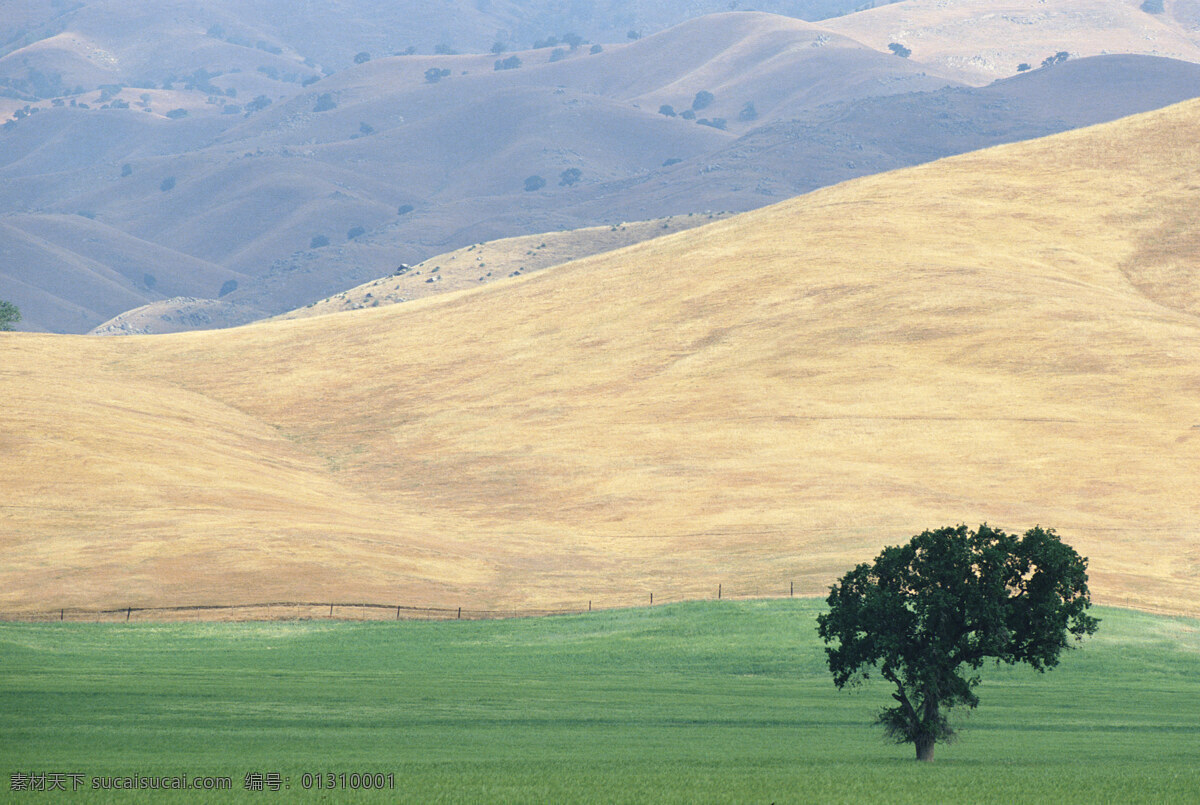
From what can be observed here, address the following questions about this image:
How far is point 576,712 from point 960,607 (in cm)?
1379

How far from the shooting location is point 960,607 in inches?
1208

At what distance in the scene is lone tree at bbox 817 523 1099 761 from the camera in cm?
3038

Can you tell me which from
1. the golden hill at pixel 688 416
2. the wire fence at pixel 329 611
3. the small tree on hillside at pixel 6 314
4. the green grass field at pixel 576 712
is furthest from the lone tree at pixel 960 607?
the small tree on hillside at pixel 6 314

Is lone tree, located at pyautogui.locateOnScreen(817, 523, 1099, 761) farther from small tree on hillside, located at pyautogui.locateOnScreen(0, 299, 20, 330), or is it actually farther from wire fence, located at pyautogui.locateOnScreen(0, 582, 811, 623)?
small tree on hillside, located at pyautogui.locateOnScreen(0, 299, 20, 330)

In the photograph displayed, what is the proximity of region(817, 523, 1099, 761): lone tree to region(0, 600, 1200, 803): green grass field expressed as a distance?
7.90ft

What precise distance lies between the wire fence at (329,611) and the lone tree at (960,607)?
30415 millimetres

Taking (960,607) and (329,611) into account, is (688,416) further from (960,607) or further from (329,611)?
(960,607)

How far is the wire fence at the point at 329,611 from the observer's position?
60.7 metres

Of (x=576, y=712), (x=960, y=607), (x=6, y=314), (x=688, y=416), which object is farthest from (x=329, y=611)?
(x=6, y=314)

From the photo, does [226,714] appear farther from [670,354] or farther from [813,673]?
[670,354]

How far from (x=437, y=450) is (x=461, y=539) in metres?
21.7

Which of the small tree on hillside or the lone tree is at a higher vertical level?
the lone tree

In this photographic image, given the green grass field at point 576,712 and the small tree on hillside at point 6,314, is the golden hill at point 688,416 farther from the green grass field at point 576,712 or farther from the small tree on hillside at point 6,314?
the small tree on hillside at point 6,314

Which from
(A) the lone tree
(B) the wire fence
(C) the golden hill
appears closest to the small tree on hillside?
(C) the golden hill
